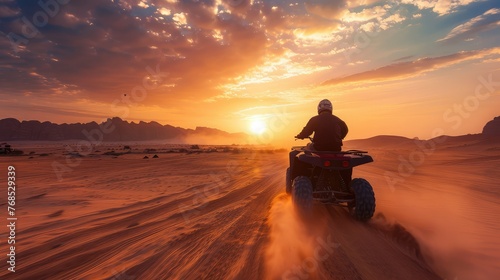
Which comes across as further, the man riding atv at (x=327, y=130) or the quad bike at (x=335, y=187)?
the man riding atv at (x=327, y=130)

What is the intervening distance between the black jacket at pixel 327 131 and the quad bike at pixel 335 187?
0.41 metres

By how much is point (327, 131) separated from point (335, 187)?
3.95 ft

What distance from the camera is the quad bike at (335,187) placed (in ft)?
16.2

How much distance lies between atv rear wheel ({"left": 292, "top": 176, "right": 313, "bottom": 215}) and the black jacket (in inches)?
45.7

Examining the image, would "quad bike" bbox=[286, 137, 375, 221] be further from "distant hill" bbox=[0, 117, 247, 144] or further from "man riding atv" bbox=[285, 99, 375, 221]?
"distant hill" bbox=[0, 117, 247, 144]

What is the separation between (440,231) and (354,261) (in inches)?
100

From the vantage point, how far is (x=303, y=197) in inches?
193

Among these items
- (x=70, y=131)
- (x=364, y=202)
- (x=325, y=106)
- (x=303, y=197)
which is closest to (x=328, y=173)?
(x=364, y=202)

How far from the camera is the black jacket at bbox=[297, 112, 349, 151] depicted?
5762mm

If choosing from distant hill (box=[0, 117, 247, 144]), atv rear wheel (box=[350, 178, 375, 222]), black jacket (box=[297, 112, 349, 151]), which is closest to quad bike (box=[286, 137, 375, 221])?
atv rear wheel (box=[350, 178, 375, 222])

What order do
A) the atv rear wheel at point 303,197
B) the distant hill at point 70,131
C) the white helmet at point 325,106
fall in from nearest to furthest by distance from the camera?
the atv rear wheel at point 303,197 < the white helmet at point 325,106 < the distant hill at point 70,131

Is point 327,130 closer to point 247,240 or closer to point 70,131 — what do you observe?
point 247,240

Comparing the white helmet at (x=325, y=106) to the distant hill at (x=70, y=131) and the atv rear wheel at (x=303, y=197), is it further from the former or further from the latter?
the distant hill at (x=70, y=131)

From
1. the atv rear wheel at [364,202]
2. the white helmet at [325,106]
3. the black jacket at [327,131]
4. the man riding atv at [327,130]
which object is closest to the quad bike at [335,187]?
the atv rear wheel at [364,202]
